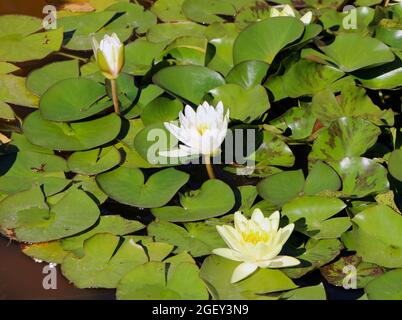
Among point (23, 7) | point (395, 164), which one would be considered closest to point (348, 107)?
point (395, 164)

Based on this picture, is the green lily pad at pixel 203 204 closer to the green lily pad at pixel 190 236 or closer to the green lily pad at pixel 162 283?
the green lily pad at pixel 190 236

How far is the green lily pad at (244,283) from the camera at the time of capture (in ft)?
6.58

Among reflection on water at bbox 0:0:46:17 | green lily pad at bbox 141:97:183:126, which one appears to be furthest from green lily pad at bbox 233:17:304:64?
reflection on water at bbox 0:0:46:17

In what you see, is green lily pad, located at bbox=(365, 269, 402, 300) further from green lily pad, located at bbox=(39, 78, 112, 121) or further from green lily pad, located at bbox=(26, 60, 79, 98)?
green lily pad, located at bbox=(26, 60, 79, 98)

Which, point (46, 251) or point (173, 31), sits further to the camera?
point (173, 31)

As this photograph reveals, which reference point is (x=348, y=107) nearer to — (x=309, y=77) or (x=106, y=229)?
(x=309, y=77)

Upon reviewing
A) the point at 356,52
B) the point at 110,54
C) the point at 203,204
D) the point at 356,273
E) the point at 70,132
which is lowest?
the point at 356,273

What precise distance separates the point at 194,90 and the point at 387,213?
0.94 metres

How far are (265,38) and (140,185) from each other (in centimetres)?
85

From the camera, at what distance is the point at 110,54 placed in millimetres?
2465

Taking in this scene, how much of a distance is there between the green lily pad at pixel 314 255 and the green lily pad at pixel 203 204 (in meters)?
0.31

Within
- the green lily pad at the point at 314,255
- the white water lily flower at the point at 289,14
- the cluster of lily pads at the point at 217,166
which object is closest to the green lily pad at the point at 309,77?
the cluster of lily pads at the point at 217,166

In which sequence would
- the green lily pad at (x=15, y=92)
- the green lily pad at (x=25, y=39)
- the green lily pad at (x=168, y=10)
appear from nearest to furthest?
the green lily pad at (x=15, y=92)
the green lily pad at (x=25, y=39)
the green lily pad at (x=168, y=10)
